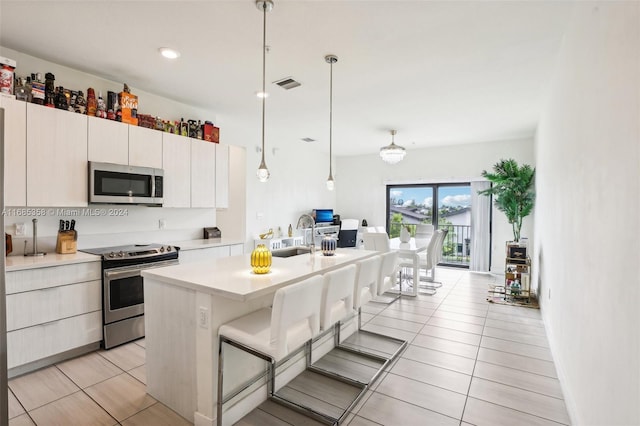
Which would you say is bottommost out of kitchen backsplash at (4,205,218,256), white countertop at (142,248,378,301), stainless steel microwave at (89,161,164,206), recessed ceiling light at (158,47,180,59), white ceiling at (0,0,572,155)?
white countertop at (142,248,378,301)

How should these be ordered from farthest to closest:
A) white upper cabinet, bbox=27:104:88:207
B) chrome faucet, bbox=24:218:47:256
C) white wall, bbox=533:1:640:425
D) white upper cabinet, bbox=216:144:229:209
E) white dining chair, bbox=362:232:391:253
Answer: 1. white dining chair, bbox=362:232:391:253
2. white upper cabinet, bbox=216:144:229:209
3. chrome faucet, bbox=24:218:47:256
4. white upper cabinet, bbox=27:104:88:207
5. white wall, bbox=533:1:640:425

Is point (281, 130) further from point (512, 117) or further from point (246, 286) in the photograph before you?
point (246, 286)

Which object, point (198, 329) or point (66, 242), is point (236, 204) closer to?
point (66, 242)

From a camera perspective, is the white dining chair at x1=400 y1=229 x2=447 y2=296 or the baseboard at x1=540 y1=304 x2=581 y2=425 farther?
the white dining chair at x1=400 y1=229 x2=447 y2=296

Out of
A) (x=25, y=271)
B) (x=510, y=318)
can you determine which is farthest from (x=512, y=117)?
(x=25, y=271)

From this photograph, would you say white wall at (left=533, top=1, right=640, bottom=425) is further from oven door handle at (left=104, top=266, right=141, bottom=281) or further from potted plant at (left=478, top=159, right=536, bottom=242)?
oven door handle at (left=104, top=266, right=141, bottom=281)

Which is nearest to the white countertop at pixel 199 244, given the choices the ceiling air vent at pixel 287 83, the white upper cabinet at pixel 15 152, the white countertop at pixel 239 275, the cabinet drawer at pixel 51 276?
the cabinet drawer at pixel 51 276

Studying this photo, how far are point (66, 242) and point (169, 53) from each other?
1999mm

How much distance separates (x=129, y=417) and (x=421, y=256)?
441cm

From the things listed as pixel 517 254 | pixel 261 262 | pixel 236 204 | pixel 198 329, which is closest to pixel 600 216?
pixel 261 262

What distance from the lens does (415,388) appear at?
240 centimetres

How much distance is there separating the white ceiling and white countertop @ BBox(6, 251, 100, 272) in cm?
182

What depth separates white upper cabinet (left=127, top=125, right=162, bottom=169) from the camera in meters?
3.44

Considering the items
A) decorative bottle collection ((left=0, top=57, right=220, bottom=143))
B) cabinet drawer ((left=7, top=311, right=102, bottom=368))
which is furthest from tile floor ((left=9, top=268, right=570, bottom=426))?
decorative bottle collection ((left=0, top=57, right=220, bottom=143))
